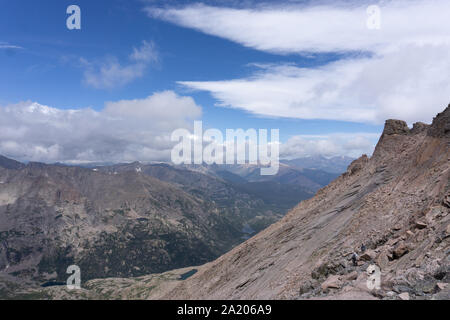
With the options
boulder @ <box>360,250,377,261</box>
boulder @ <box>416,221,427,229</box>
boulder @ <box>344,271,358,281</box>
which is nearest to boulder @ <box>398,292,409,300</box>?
boulder @ <box>344,271,358,281</box>

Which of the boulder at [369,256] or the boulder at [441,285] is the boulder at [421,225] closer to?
the boulder at [369,256]

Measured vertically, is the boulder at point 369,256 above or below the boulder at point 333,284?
above

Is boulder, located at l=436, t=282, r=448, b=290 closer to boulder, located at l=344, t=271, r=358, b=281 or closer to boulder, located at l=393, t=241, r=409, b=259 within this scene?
boulder, located at l=393, t=241, r=409, b=259

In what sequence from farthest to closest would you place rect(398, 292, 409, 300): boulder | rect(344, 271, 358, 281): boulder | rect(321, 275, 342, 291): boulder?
rect(344, 271, 358, 281): boulder, rect(321, 275, 342, 291): boulder, rect(398, 292, 409, 300): boulder

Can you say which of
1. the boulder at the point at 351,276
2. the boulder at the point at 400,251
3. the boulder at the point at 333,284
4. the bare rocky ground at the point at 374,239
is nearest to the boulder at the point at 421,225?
the bare rocky ground at the point at 374,239

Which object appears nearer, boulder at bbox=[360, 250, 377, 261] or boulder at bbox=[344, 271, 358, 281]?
boulder at bbox=[344, 271, 358, 281]

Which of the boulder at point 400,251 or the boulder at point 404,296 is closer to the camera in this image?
the boulder at point 404,296

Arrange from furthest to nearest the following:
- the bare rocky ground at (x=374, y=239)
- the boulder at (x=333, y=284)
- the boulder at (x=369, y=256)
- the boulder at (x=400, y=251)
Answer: the boulder at (x=369, y=256) → the boulder at (x=400, y=251) → the boulder at (x=333, y=284) → the bare rocky ground at (x=374, y=239)

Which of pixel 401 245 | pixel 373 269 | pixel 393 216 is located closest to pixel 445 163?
pixel 393 216

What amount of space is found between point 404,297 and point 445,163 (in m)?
25.1

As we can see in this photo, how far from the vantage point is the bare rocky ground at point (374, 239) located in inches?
783

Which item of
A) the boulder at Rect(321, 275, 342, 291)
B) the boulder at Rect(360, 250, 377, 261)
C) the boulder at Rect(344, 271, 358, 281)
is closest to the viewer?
the boulder at Rect(321, 275, 342, 291)

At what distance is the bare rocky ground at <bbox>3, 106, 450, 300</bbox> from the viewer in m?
19.9
